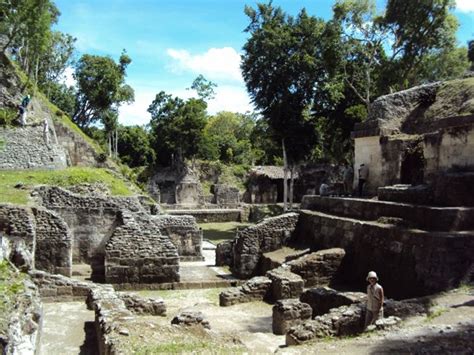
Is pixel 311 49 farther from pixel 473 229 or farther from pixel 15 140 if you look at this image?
pixel 473 229

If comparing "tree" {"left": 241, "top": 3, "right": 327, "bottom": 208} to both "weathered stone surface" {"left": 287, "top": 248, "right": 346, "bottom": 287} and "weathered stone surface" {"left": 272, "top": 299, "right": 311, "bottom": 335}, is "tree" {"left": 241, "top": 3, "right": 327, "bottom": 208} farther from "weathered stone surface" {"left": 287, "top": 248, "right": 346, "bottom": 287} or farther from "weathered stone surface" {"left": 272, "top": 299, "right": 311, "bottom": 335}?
"weathered stone surface" {"left": 272, "top": 299, "right": 311, "bottom": 335}

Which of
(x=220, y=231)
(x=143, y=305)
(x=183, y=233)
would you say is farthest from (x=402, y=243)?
(x=220, y=231)

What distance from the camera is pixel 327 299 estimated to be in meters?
9.69

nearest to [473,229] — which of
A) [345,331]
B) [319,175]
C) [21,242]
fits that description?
[345,331]

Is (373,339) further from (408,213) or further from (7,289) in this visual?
(7,289)

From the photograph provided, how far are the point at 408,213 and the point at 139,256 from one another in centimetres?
705

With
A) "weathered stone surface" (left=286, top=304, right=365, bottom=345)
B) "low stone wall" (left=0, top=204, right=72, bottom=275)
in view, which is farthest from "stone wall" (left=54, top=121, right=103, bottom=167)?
"weathered stone surface" (left=286, top=304, right=365, bottom=345)

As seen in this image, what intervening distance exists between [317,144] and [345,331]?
20941 mm

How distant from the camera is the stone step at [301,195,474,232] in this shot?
30.9 ft

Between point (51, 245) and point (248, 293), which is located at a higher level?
point (51, 245)

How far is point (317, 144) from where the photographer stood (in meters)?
28.0

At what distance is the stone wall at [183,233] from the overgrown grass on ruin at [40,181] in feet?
7.58

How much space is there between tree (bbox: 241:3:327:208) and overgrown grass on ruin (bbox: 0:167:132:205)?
10.9 meters

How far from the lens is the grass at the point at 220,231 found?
24594mm
